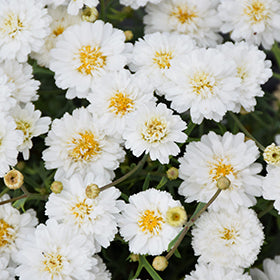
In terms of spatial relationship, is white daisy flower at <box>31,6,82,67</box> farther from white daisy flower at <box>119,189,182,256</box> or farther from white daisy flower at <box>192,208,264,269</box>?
white daisy flower at <box>192,208,264,269</box>

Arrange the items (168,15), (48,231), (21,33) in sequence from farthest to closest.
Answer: (168,15)
(21,33)
(48,231)

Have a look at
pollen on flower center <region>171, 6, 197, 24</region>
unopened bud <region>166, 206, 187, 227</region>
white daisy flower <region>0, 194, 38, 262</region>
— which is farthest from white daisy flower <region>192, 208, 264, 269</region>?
pollen on flower center <region>171, 6, 197, 24</region>

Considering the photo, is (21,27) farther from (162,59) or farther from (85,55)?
(162,59)

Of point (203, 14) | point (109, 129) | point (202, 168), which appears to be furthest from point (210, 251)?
point (203, 14)

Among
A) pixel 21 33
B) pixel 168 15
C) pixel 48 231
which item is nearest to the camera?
pixel 48 231

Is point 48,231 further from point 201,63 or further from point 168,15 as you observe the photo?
point 168,15
